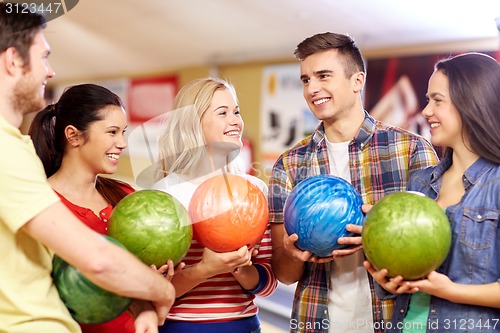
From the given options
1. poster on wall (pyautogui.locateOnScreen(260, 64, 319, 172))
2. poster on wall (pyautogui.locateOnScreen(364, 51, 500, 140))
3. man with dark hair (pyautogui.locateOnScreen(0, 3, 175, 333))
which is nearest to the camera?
man with dark hair (pyautogui.locateOnScreen(0, 3, 175, 333))

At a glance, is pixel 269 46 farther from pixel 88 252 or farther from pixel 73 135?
pixel 88 252

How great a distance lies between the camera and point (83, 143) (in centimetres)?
175

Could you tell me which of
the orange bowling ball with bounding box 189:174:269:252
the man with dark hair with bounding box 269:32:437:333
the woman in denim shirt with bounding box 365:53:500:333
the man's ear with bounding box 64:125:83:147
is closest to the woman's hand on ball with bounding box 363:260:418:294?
the woman in denim shirt with bounding box 365:53:500:333

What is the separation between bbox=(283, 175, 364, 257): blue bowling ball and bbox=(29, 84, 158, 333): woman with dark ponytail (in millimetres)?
628

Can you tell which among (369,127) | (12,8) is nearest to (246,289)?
(369,127)

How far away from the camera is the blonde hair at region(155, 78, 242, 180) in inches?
69.0

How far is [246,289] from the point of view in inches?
68.6

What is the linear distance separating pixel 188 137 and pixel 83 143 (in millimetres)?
346

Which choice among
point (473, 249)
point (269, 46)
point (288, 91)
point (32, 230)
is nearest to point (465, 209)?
point (473, 249)

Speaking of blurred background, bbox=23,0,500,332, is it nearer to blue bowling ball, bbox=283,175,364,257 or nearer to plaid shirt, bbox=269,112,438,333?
plaid shirt, bbox=269,112,438,333

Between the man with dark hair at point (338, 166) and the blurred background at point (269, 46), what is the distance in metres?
0.37

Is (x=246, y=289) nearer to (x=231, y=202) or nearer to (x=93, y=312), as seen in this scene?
(x=231, y=202)

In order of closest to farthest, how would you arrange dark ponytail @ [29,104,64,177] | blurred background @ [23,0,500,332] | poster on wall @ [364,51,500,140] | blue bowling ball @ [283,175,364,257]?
blue bowling ball @ [283,175,364,257] → dark ponytail @ [29,104,64,177] → blurred background @ [23,0,500,332] → poster on wall @ [364,51,500,140]

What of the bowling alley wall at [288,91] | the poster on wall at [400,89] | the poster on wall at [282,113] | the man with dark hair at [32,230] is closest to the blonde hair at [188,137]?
the man with dark hair at [32,230]
